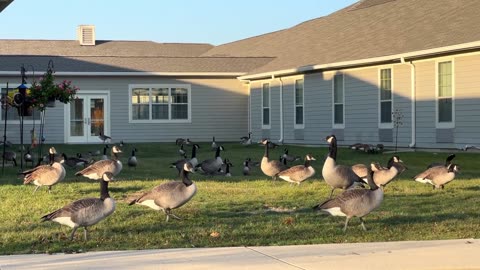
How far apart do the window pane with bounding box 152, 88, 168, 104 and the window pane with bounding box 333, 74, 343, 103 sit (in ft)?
37.0

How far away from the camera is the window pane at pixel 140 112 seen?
4078cm

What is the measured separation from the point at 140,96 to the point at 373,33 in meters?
13.5

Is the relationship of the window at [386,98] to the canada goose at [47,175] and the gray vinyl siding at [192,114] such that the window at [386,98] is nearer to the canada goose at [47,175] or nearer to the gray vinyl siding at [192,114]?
the gray vinyl siding at [192,114]

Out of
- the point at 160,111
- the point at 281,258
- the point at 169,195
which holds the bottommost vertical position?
Result: the point at 281,258

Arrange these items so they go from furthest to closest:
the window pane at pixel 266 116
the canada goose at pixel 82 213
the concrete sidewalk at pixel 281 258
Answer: the window pane at pixel 266 116 < the canada goose at pixel 82 213 < the concrete sidewalk at pixel 281 258

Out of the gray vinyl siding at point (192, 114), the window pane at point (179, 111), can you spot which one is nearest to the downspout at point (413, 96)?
the gray vinyl siding at point (192, 114)

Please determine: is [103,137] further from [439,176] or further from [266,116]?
[439,176]

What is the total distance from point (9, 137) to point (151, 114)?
7505 mm

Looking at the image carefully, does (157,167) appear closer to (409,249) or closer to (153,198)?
(153,198)

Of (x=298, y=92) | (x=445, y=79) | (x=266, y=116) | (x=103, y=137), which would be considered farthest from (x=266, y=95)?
(x=445, y=79)

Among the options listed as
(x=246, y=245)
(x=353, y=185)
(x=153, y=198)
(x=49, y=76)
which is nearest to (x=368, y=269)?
(x=246, y=245)

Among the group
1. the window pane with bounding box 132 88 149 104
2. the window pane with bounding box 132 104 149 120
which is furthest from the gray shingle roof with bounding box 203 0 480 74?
the window pane with bounding box 132 104 149 120

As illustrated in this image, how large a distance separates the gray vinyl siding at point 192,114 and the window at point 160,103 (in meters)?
0.28

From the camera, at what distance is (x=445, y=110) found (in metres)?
26.7
